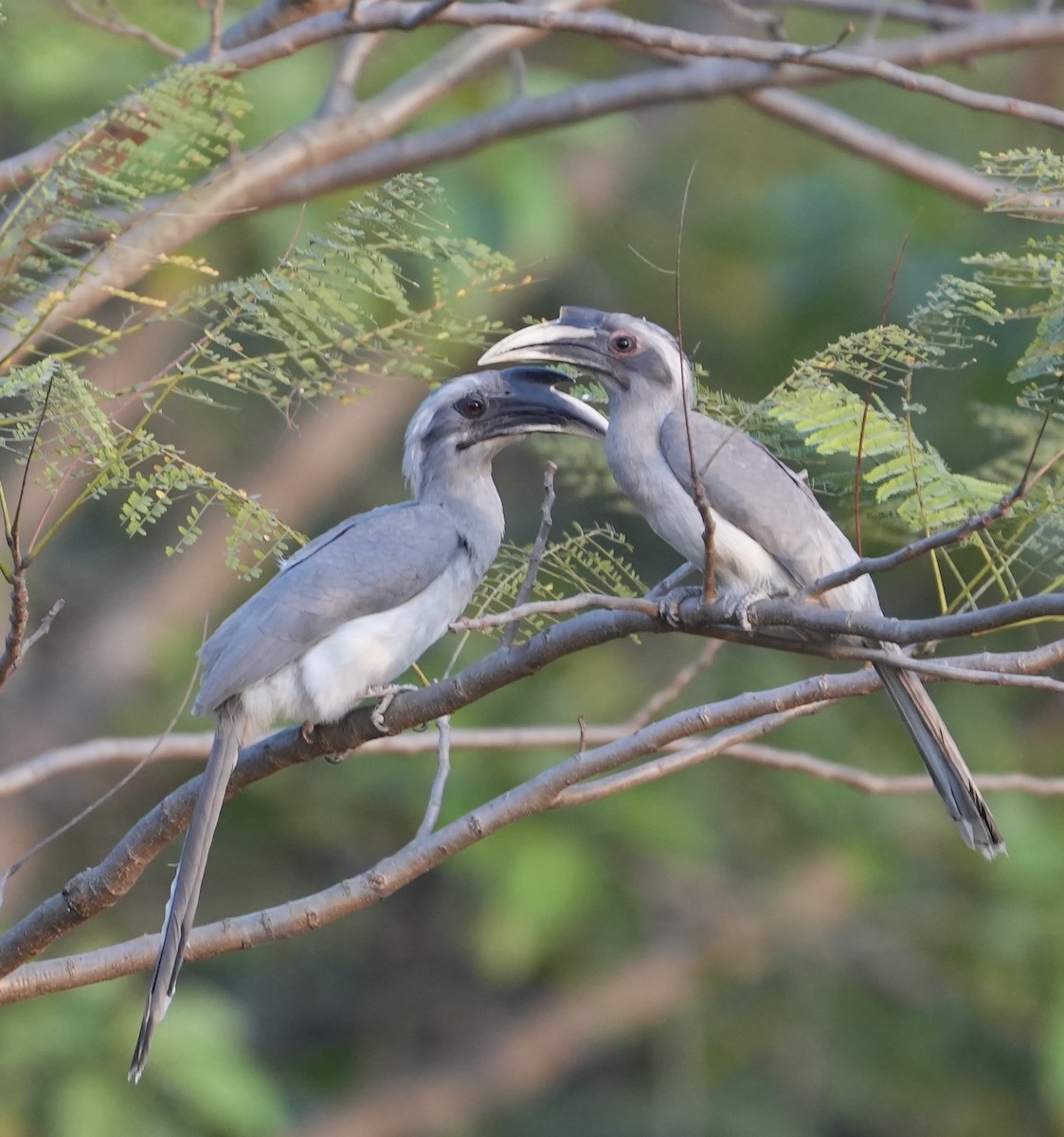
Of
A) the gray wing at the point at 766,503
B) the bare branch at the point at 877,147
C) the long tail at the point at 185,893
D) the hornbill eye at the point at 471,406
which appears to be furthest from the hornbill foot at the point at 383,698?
the bare branch at the point at 877,147

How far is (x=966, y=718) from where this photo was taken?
762cm

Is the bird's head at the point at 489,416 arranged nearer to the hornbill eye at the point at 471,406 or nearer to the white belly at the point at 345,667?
the hornbill eye at the point at 471,406

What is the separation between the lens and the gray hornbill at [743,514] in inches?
139

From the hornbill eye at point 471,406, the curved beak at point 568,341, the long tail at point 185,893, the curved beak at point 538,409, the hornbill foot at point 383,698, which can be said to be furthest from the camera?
the hornbill eye at point 471,406

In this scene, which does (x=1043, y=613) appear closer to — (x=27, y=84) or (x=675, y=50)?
(x=675, y=50)

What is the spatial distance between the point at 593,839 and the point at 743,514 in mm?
4166

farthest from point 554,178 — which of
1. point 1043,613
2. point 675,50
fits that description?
point 1043,613

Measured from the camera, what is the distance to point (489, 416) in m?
4.54

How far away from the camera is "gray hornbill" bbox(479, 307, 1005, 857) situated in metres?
3.53

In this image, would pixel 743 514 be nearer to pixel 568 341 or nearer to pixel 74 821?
pixel 568 341

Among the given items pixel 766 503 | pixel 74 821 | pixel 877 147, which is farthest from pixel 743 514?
pixel 877 147

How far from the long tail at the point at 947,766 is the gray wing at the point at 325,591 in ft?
3.94

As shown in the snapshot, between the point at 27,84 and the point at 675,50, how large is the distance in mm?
3368

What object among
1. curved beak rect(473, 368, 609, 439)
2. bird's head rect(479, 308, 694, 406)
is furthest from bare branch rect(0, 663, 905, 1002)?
curved beak rect(473, 368, 609, 439)
